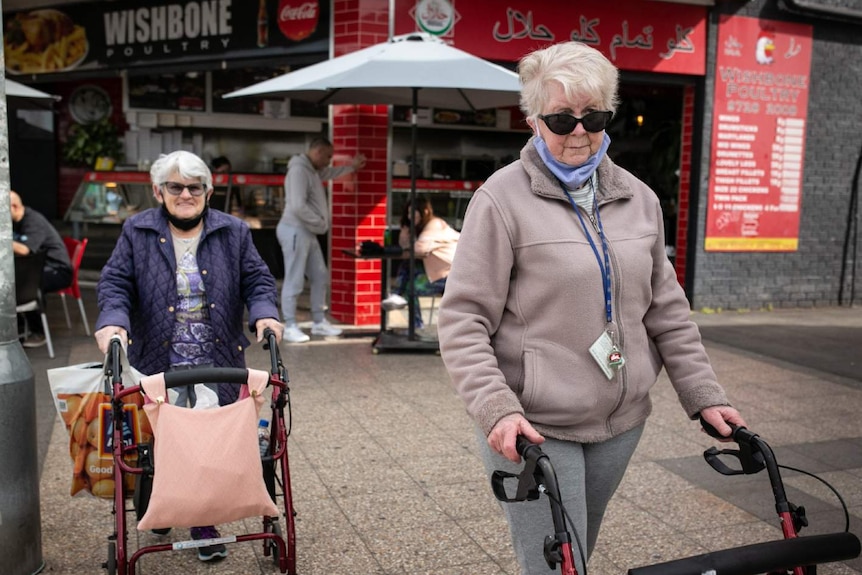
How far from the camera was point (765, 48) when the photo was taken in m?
10.5

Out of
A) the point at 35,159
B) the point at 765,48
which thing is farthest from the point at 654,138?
the point at 35,159

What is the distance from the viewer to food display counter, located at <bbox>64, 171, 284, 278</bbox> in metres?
11.7

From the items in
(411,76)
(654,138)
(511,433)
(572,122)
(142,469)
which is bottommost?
(142,469)

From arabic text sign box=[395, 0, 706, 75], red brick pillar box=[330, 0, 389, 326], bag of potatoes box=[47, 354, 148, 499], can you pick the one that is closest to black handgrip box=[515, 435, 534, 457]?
bag of potatoes box=[47, 354, 148, 499]

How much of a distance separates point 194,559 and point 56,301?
8.11m

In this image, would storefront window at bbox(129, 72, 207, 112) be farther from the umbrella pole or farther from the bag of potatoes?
the bag of potatoes

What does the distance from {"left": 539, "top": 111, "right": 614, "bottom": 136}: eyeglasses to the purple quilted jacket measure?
68.6 inches

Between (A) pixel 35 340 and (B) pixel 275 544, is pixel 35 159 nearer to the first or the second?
(A) pixel 35 340

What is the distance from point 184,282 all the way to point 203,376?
0.77m

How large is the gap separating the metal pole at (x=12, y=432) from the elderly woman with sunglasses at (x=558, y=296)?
1.98m

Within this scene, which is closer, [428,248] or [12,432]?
[12,432]

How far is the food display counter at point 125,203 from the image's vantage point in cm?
1166

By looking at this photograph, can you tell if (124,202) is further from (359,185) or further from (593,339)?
(593,339)

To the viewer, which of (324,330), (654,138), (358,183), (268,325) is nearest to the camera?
(268,325)
